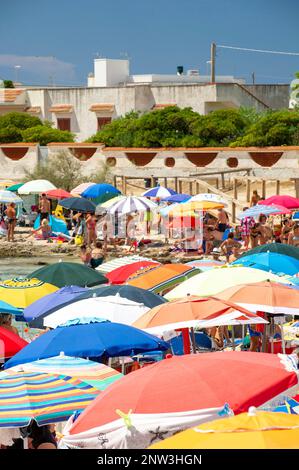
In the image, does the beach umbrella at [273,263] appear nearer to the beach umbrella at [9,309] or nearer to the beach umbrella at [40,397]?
the beach umbrella at [9,309]

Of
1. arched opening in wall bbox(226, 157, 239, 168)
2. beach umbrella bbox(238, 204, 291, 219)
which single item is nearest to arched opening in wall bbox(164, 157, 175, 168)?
arched opening in wall bbox(226, 157, 239, 168)

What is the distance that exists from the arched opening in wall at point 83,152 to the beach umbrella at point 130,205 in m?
12.6

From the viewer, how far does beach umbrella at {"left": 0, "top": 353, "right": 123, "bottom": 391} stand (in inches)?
319

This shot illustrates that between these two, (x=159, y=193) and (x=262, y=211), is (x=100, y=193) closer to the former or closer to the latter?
(x=159, y=193)

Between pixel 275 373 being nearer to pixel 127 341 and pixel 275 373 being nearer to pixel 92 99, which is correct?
pixel 127 341

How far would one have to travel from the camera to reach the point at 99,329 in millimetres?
9539

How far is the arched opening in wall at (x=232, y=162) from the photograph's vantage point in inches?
1391

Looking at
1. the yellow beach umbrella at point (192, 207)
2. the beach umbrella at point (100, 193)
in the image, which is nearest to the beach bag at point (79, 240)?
the beach umbrella at point (100, 193)

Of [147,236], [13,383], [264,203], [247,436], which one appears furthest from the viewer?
[147,236]

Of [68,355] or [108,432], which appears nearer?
[108,432]

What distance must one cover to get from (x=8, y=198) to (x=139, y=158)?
28.5ft

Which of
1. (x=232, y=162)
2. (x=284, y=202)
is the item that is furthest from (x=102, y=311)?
(x=232, y=162)
